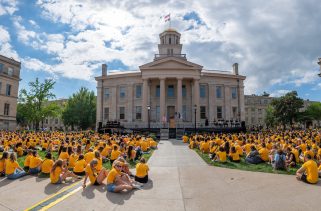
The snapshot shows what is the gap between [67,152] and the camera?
38.0 ft

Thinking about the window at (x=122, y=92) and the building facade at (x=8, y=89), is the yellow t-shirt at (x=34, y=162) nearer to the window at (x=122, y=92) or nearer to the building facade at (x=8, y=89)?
the window at (x=122, y=92)

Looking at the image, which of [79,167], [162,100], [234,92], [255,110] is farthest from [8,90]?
[255,110]

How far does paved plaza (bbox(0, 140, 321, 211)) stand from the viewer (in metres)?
6.24

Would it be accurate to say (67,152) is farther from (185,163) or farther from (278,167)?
(278,167)

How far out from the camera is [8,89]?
47781mm

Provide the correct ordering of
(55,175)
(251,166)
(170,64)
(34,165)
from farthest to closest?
(170,64)
(251,166)
(34,165)
(55,175)

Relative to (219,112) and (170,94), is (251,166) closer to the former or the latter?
(170,94)

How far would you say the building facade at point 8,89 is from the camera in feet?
151

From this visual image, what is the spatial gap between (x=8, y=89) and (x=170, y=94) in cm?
3362

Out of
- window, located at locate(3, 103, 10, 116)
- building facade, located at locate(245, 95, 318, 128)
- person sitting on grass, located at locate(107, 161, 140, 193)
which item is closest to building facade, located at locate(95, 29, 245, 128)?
window, located at locate(3, 103, 10, 116)

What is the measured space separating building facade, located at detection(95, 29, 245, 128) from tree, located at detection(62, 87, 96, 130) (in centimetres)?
2096

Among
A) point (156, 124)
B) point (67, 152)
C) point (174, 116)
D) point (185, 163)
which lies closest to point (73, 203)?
point (67, 152)

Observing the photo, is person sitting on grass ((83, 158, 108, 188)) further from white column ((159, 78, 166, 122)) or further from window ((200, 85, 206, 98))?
window ((200, 85, 206, 98))

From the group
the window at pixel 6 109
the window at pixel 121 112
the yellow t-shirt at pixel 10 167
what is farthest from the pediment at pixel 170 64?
the yellow t-shirt at pixel 10 167
